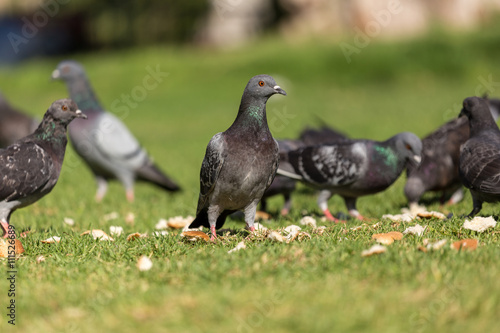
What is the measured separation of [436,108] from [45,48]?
29.7 meters

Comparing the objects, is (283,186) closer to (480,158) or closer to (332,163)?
(332,163)

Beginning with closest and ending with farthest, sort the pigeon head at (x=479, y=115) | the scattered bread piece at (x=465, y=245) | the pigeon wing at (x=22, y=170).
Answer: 1. the scattered bread piece at (x=465, y=245)
2. the pigeon wing at (x=22, y=170)
3. the pigeon head at (x=479, y=115)

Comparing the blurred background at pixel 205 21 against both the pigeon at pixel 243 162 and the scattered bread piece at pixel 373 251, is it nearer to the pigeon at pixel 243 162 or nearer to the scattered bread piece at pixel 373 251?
the pigeon at pixel 243 162

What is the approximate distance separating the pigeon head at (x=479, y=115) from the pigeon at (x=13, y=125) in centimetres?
609

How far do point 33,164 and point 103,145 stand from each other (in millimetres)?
3398

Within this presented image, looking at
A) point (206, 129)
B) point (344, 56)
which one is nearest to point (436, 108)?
→ point (206, 129)

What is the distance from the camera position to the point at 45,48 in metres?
39.2

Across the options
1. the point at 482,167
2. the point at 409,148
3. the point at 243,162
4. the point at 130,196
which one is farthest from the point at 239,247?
the point at 130,196

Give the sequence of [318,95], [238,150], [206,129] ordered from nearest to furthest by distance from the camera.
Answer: [238,150]
[206,129]
[318,95]

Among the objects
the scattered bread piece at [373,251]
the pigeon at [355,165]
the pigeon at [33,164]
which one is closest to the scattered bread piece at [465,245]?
the scattered bread piece at [373,251]

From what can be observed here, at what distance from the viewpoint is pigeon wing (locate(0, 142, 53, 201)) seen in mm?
5258

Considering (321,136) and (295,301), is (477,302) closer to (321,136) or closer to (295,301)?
(295,301)

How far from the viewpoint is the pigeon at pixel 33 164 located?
208 inches

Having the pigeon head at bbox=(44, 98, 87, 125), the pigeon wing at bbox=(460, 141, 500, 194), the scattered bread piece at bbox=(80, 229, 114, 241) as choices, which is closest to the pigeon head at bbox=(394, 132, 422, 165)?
the pigeon wing at bbox=(460, 141, 500, 194)
